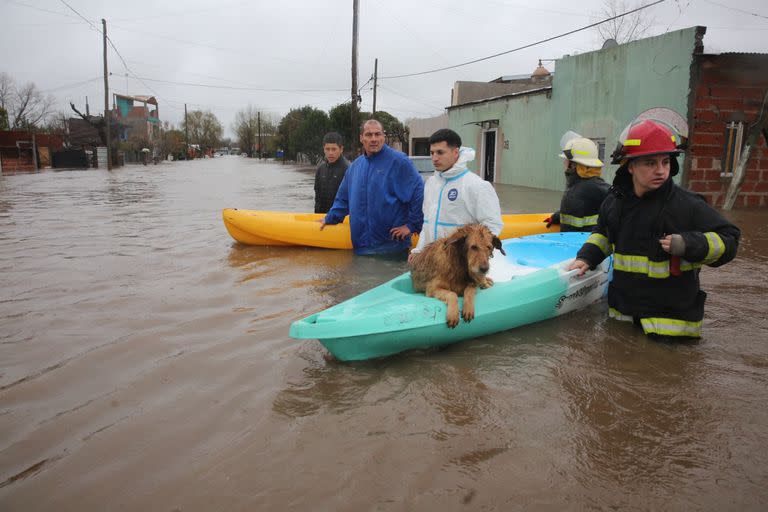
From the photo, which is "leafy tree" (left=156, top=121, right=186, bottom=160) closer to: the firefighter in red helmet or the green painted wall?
the green painted wall

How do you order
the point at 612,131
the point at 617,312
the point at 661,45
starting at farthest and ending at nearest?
the point at 612,131 → the point at 661,45 → the point at 617,312

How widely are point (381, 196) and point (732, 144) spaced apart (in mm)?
9911

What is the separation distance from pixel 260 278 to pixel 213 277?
608mm

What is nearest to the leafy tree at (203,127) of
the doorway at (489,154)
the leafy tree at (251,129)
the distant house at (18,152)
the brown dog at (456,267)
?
the leafy tree at (251,129)

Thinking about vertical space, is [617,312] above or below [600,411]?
above

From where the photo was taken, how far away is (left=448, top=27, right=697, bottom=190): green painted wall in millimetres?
12961

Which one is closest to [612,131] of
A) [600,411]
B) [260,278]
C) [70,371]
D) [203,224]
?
[203,224]

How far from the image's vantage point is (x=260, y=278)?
6703mm

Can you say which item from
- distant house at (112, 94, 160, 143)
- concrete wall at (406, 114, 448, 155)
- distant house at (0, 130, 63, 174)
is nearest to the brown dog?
concrete wall at (406, 114, 448, 155)

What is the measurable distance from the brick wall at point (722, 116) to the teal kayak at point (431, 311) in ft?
29.5

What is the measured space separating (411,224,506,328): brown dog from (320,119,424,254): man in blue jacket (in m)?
2.74

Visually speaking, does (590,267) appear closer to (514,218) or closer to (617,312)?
(617,312)

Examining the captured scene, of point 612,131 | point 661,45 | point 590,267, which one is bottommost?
point 590,267

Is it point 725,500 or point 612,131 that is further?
point 612,131
